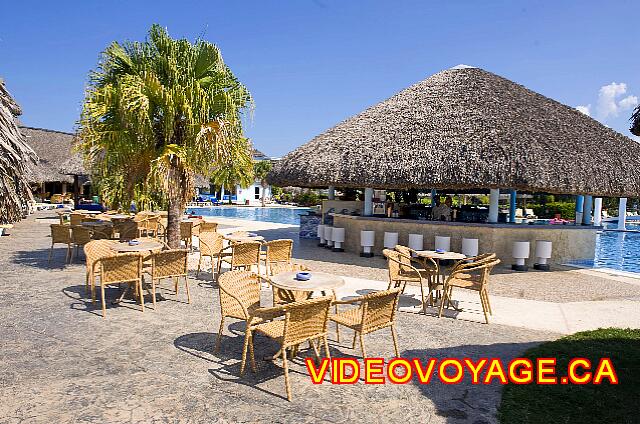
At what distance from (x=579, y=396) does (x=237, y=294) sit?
3638 millimetres

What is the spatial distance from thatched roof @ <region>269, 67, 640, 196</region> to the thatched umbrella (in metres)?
8.83

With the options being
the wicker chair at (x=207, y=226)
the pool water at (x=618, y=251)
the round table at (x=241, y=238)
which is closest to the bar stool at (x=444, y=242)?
the round table at (x=241, y=238)

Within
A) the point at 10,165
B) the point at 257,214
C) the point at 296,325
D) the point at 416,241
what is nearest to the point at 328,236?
the point at 416,241

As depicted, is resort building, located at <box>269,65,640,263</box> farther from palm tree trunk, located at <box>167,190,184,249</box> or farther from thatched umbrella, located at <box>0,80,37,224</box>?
thatched umbrella, located at <box>0,80,37,224</box>

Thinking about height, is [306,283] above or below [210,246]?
above

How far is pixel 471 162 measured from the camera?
10789mm

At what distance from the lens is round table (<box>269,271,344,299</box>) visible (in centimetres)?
485

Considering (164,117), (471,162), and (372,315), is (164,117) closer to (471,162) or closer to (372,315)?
(372,315)

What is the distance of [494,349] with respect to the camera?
204 inches

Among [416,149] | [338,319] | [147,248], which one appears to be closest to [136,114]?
[147,248]

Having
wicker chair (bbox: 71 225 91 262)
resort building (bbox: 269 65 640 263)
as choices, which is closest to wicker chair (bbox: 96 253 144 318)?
wicker chair (bbox: 71 225 91 262)

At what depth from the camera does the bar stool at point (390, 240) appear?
11812mm

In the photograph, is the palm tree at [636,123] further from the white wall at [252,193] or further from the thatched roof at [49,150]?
the white wall at [252,193]

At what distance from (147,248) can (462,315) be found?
17.9ft
